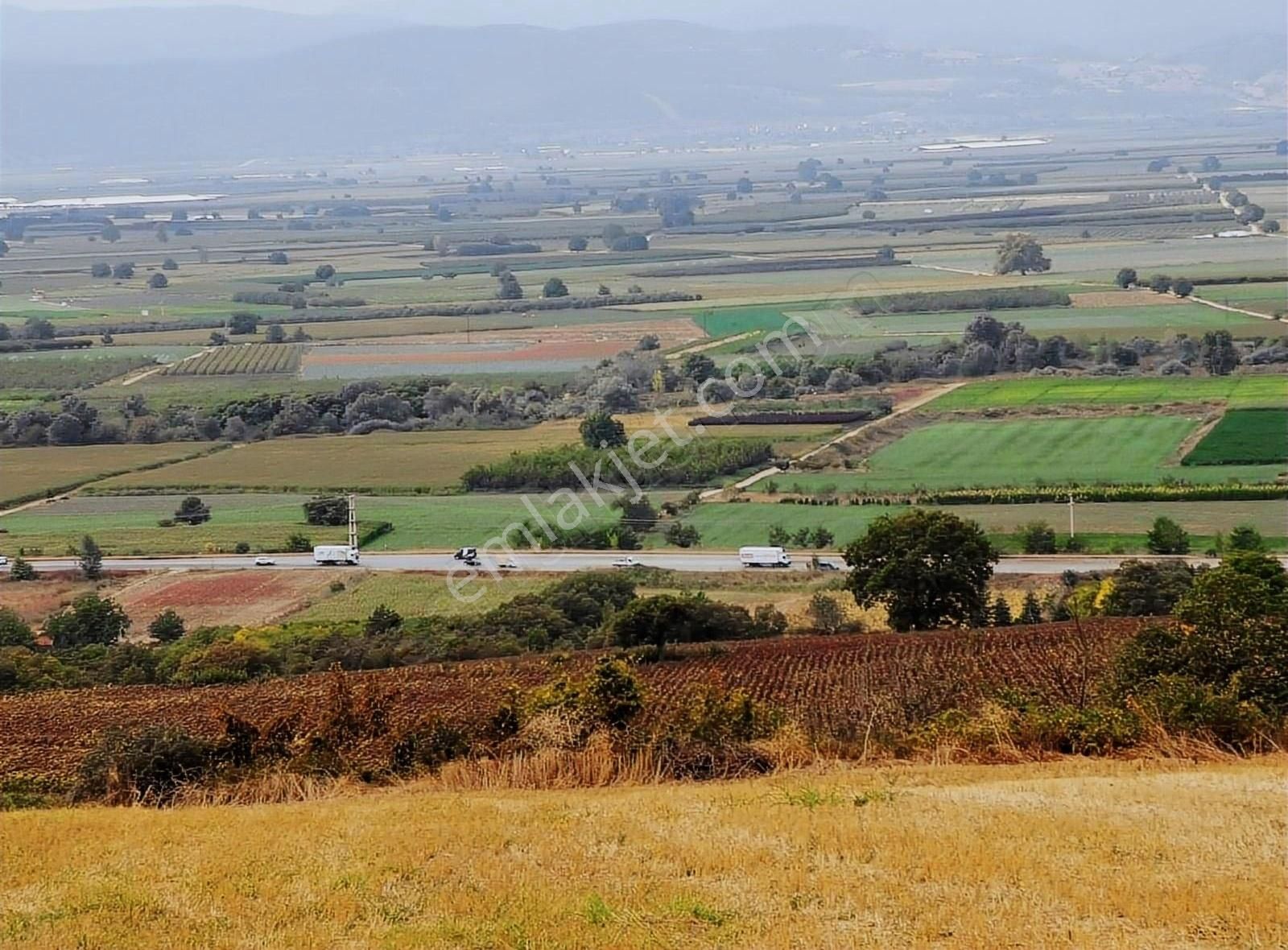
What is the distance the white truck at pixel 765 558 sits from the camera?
26.6 m

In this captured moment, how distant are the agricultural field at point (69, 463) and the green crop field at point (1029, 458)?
50.9 ft

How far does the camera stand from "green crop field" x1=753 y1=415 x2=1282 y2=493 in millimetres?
32031

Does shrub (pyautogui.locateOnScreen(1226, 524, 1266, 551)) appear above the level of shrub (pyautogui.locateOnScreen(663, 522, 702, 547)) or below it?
above

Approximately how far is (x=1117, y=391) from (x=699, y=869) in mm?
36816

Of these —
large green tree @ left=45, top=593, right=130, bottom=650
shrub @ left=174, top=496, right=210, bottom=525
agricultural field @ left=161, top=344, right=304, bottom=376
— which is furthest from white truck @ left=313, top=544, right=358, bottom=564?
agricultural field @ left=161, top=344, right=304, bottom=376

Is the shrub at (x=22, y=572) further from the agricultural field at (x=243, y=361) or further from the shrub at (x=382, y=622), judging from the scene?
the agricultural field at (x=243, y=361)

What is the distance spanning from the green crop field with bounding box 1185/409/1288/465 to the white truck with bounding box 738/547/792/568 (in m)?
10.5

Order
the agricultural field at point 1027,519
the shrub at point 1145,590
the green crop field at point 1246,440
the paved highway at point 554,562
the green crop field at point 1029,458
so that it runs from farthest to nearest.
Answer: the green crop field at point 1246,440
the green crop field at point 1029,458
the agricultural field at point 1027,519
the paved highway at point 554,562
the shrub at point 1145,590

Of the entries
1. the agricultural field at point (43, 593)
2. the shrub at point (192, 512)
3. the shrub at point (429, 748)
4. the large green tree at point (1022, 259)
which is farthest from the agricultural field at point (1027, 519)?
the large green tree at point (1022, 259)

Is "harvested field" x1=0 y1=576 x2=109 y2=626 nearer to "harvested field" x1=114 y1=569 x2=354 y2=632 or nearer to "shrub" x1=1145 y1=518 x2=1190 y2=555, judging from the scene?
"harvested field" x1=114 y1=569 x2=354 y2=632

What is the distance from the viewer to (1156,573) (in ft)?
73.4

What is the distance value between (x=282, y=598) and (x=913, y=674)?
12551mm

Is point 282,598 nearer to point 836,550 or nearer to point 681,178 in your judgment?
point 836,550

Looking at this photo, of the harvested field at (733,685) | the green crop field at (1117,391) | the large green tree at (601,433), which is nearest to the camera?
the harvested field at (733,685)
